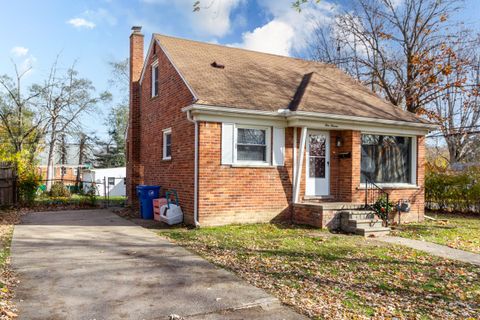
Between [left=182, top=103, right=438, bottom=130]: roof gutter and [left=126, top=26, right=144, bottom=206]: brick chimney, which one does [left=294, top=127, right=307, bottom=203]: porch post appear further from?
[left=126, top=26, right=144, bottom=206]: brick chimney

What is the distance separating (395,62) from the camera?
19.9 m

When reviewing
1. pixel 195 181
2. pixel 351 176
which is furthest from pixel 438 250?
pixel 195 181

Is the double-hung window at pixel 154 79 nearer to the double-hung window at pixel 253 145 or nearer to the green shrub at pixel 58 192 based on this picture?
the double-hung window at pixel 253 145

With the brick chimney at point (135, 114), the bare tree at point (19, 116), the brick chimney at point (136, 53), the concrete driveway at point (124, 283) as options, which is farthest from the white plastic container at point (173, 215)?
the bare tree at point (19, 116)

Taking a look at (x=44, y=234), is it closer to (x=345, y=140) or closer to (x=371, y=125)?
(x=345, y=140)

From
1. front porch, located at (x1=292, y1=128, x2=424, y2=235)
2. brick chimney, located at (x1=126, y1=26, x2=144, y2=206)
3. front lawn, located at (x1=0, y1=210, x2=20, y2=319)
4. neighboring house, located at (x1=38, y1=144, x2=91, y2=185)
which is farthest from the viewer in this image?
neighboring house, located at (x1=38, y1=144, x2=91, y2=185)

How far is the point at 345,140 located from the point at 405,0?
1216cm

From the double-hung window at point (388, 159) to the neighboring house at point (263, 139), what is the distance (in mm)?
35

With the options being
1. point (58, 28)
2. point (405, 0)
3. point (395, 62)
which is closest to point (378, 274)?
point (58, 28)

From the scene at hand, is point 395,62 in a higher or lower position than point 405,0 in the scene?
lower

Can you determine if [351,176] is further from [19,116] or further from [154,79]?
[19,116]

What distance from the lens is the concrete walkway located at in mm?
7277

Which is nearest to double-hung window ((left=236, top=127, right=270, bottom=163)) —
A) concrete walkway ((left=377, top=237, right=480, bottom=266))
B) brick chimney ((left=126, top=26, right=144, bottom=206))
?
concrete walkway ((left=377, top=237, right=480, bottom=266))

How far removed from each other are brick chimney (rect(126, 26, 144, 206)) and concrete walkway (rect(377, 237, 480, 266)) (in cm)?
963
